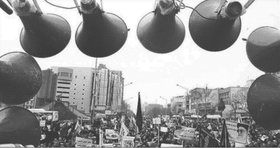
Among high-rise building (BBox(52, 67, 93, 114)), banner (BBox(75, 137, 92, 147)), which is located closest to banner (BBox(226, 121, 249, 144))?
banner (BBox(75, 137, 92, 147))

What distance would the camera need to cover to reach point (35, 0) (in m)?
3.59

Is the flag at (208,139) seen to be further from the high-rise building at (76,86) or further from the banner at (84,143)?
the high-rise building at (76,86)


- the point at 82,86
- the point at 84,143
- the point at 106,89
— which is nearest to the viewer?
the point at 84,143

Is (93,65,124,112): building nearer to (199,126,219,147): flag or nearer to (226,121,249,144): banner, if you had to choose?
(199,126,219,147): flag

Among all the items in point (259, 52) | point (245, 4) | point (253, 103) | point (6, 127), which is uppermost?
point (245, 4)

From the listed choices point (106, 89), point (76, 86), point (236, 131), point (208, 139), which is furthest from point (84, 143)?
point (76, 86)

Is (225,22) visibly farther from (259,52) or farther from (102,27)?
(102,27)

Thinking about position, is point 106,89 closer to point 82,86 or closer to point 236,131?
point 82,86

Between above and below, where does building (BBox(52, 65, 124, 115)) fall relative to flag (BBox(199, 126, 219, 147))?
above

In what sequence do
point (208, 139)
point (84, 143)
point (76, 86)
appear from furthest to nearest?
point (76, 86)
point (208, 139)
point (84, 143)

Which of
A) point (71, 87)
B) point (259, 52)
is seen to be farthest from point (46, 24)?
point (71, 87)

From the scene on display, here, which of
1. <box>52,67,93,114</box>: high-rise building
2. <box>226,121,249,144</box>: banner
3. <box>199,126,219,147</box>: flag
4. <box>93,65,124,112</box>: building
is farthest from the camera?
<box>52,67,93,114</box>: high-rise building

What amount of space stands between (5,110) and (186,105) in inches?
6192

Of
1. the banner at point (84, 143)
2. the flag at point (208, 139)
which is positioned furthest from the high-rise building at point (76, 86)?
the banner at point (84, 143)
